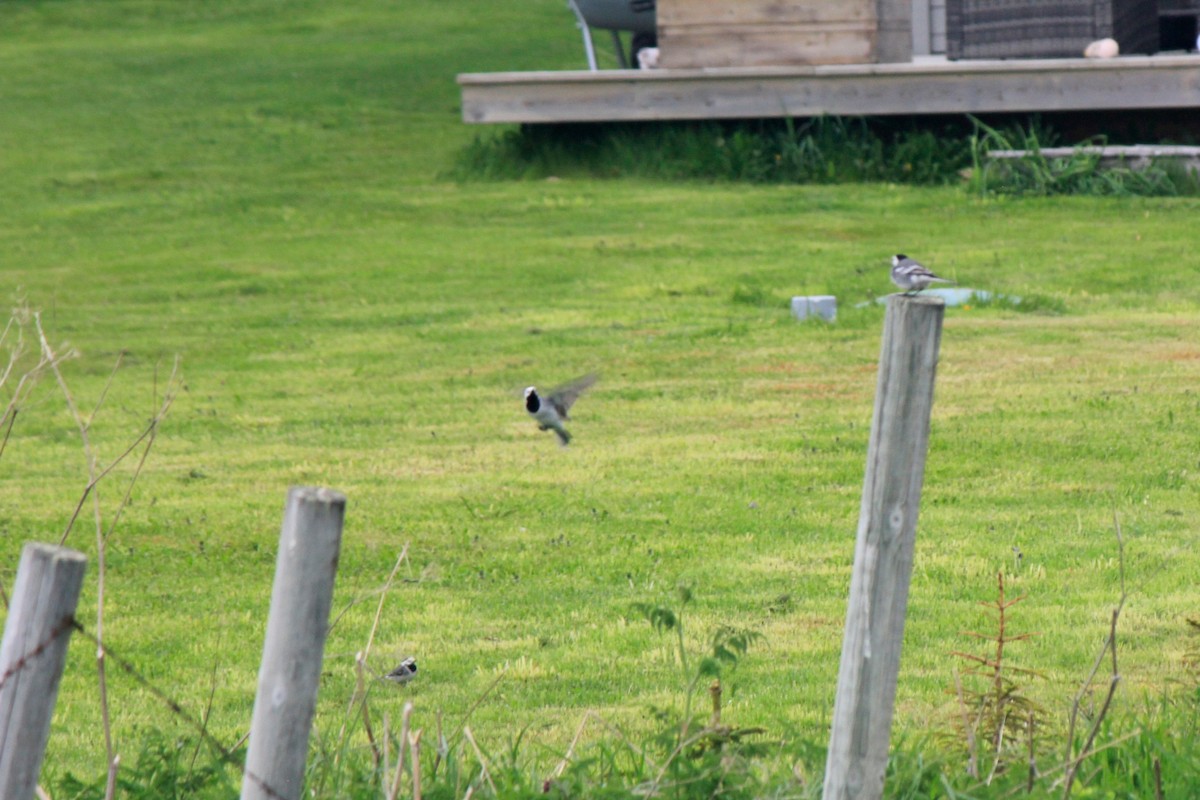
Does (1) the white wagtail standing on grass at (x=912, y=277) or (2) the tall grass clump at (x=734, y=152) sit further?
(2) the tall grass clump at (x=734, y=152)

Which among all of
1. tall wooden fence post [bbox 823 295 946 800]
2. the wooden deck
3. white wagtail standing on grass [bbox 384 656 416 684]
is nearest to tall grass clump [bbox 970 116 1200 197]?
the wooden deck

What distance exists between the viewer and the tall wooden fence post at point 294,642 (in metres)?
3.08

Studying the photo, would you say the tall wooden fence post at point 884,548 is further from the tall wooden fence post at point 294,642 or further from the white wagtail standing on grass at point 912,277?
the white wagtail standing on grass at point 912,277

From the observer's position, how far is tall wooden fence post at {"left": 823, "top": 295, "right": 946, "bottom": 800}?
11.8 ft

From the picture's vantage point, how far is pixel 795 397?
1127 cm

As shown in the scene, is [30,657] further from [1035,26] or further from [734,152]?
[1035,26]

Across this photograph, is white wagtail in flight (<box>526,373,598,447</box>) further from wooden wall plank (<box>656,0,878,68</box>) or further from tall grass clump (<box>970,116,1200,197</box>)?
wooden wall plank (<box>656,0,878,68</box>)

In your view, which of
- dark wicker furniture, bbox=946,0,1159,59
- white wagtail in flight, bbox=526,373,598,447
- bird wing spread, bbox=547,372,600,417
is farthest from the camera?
dark wicker furniture, bbox=946,0,1159,59

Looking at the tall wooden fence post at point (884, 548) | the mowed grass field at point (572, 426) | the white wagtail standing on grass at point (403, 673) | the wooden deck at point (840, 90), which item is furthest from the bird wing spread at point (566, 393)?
the wooden deck at point (840, 90)

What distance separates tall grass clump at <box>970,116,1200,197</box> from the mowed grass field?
1.59ft

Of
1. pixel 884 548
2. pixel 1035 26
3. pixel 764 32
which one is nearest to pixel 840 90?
pixel 764 32

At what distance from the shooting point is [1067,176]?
717 inches

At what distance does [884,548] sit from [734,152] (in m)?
16.9

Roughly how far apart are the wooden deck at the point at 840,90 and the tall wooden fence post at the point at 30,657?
16.8m
